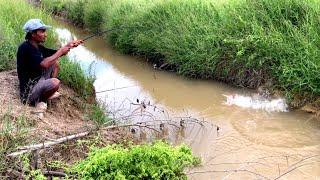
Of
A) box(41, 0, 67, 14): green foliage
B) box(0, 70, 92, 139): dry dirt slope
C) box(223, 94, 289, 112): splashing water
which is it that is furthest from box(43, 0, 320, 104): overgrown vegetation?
box(41, 0, 67, 14): green foliage

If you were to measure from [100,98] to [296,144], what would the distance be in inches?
133

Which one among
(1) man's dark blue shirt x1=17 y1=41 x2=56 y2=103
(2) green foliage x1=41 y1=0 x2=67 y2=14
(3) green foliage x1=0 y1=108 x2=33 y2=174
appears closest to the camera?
(3) green foliage x1=0 y1=108 x2=33 y2=174

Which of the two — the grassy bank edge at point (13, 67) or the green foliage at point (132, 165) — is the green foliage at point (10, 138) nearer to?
the grassy bank edge at point (13, 67)

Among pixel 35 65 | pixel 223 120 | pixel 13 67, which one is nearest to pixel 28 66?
pixel 35 65

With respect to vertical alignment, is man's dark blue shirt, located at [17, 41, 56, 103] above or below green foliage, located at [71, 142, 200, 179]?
above

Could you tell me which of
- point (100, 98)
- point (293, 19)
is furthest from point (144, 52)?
point (293, 19)

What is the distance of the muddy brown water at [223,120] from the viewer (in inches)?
209

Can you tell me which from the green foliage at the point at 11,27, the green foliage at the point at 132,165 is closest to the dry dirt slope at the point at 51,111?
the green foliage at the point at 11,27

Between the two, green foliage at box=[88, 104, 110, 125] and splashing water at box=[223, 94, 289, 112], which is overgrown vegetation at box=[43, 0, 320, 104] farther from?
green foliage at box=[88, 104, 110, 125]

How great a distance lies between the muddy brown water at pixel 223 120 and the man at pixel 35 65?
3.48ft

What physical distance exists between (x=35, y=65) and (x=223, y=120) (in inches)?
112

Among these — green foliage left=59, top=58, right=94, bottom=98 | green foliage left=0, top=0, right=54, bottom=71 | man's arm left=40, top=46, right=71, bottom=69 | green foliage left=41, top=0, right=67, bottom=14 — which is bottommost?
green foliage left=59, top=58, right=94, bottom=98

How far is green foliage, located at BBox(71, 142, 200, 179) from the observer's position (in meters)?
3.86

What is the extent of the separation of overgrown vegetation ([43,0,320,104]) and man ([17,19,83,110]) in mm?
1959
